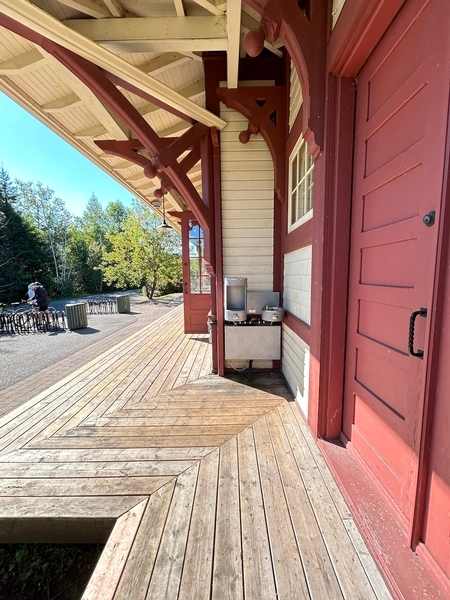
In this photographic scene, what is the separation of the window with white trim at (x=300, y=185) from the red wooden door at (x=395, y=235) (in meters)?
0.57

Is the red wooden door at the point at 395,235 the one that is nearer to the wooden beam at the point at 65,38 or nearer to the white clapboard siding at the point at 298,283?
the white clapboard siding at the point at 298,283

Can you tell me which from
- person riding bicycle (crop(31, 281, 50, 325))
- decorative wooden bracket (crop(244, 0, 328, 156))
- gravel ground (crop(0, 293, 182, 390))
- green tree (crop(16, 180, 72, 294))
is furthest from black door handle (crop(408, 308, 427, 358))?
green tree (crop(16, 180, 72, 294))

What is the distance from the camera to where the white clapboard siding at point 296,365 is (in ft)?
6.89

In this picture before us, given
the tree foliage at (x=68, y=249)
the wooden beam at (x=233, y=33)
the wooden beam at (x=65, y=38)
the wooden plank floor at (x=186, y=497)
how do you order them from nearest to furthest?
the wooden plank floor at (x=186, y=497) < the wooden beam at (x=65, y=38) < the wooden beam at (x=233, y=33) < the tree foliage at (x=68, y=249)

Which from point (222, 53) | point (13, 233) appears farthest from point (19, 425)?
point (13, 233)

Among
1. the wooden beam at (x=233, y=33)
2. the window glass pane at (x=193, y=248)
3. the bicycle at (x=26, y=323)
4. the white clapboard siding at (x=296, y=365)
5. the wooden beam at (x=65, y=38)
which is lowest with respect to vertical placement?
the bicycle at (x=26, y=323)

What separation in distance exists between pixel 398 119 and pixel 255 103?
201cm

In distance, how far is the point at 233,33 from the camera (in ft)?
6.23

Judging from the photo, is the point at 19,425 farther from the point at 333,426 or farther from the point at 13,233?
the point at 13,233

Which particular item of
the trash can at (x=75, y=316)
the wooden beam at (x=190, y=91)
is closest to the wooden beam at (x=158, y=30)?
the wooden beam at (x=190, y=91)

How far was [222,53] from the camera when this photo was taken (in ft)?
8.71

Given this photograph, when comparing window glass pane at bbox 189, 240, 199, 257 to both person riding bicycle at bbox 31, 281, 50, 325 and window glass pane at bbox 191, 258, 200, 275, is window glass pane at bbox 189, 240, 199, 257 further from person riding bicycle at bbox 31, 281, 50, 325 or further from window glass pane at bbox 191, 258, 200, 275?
person riding bicycle at bbox 31, 281, 50, 325

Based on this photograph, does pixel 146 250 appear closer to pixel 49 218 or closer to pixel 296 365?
pixel 49 218

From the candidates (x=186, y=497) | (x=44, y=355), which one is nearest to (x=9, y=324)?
(x=44, y=355)
